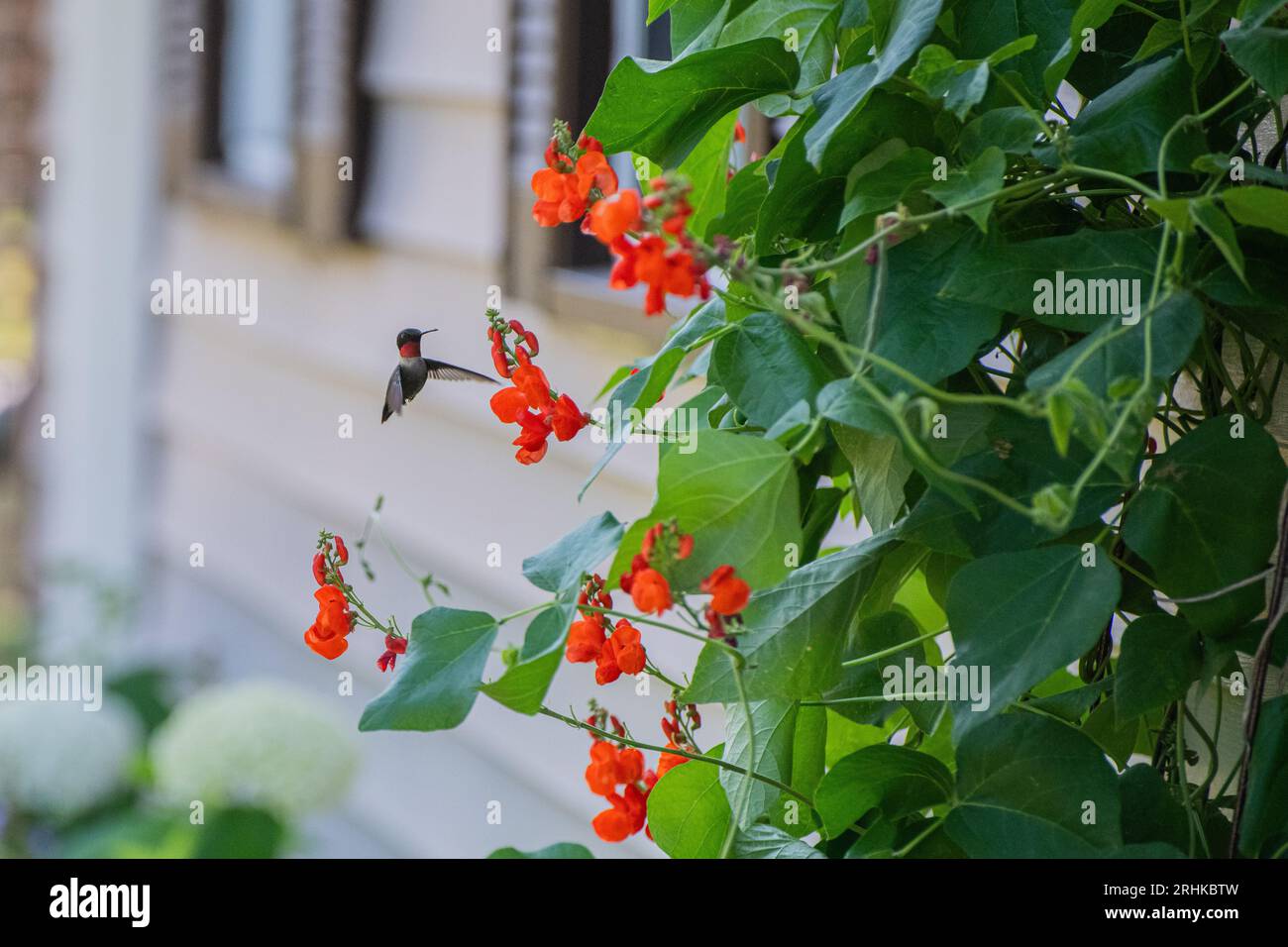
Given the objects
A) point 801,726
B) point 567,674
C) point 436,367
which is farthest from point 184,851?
point 801,726

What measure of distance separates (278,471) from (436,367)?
157cm

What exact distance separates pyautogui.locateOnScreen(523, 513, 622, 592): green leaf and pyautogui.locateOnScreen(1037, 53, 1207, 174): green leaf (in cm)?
22

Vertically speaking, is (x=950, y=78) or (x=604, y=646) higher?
(x=950, y=78)

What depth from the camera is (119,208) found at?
2.82 meters

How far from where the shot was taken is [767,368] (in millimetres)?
521

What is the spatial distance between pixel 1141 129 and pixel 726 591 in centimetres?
24

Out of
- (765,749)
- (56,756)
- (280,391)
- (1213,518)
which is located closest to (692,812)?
(765,749)

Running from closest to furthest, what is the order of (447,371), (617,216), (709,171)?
(617,216) → (709,171) → (447,371)

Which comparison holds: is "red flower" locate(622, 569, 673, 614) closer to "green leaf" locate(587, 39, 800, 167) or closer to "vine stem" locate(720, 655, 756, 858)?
"vine stem" locate(720, 655, 756, 858)

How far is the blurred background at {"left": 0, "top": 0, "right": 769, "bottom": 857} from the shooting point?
→ 1.55 meters

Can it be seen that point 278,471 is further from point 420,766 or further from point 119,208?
point 119,208

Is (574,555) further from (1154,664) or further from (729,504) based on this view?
(1154,664)

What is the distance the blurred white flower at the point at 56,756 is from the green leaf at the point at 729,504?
1744 mm
